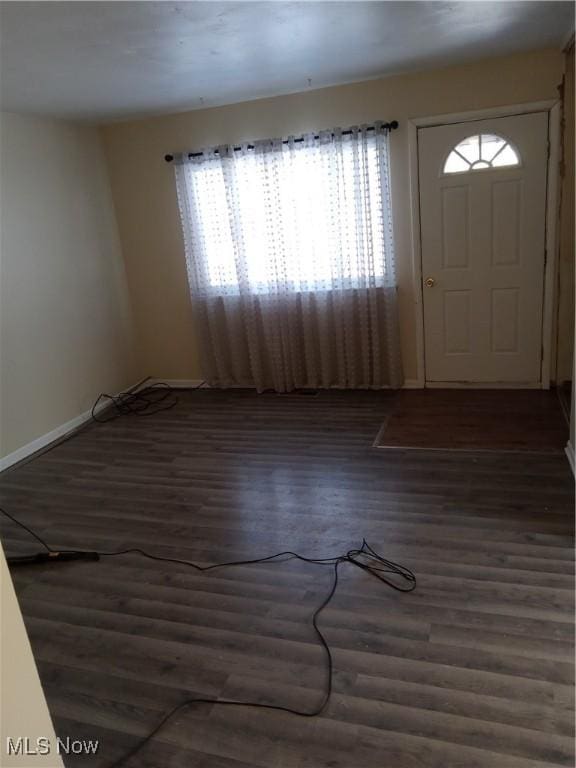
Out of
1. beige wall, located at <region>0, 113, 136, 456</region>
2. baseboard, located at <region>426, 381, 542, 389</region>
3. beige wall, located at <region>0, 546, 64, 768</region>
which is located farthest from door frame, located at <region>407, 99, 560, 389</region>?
beige wall, located at <region>0, 546, 64, 768</region>

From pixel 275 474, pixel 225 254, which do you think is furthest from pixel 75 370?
pixel 275 474

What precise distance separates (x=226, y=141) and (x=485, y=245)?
2.37m

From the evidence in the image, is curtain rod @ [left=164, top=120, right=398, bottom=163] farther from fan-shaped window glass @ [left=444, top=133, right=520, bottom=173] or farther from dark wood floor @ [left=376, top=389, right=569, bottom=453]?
dark wood floor @ [left=376, top=389, right=569, bottom=453]

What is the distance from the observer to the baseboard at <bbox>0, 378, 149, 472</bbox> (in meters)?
4.11

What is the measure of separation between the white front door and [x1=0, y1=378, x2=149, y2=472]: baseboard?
3.10m

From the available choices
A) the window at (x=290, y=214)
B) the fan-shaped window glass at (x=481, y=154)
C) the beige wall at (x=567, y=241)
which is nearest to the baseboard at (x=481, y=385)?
the beige wall at (x=567, y=241)

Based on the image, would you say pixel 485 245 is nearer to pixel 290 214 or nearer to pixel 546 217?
pixel 546 217

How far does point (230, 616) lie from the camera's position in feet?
7.45

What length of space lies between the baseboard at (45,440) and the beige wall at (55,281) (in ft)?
0.13

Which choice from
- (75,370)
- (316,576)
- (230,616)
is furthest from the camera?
(75,370)

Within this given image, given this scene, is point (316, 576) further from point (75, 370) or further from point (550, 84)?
point (550, 84)

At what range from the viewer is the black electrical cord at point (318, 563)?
5.88 ft

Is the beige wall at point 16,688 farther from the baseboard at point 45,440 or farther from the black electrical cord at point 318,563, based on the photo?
the baseboard at point 45,440

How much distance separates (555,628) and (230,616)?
1248mm
